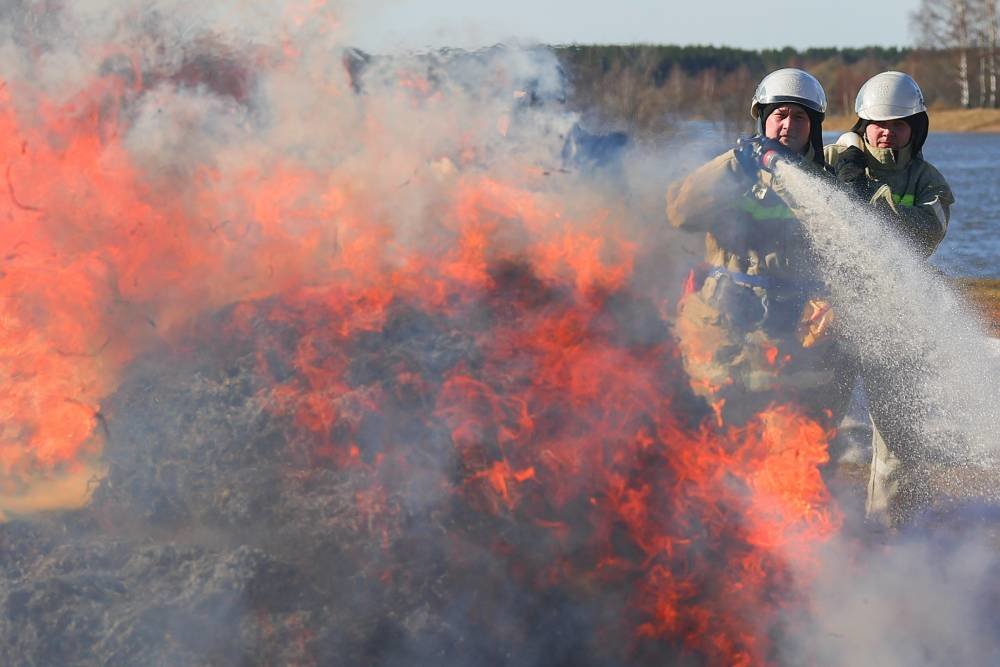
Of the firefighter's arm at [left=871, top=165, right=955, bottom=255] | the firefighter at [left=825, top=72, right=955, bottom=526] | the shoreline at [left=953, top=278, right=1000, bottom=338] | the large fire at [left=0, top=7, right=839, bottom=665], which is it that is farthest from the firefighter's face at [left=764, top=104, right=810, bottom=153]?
the shoreline at [left=953, top=278, right=1000, bottom=338]

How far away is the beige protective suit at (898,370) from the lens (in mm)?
6227

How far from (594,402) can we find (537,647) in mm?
961

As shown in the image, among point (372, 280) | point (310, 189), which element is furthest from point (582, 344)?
point (310, 189)

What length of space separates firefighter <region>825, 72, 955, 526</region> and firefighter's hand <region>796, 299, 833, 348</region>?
0.38 m

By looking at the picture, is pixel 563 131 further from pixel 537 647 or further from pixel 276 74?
pixel 537 647

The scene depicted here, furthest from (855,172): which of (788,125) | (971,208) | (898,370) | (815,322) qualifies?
(971,208)

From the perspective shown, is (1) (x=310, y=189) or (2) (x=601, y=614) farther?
(1) (x=310, y=189)

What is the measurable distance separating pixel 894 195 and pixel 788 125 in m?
0.71

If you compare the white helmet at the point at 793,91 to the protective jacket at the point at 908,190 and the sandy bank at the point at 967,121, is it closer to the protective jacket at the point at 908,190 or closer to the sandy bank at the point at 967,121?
the protective jacket at the point at 908,190

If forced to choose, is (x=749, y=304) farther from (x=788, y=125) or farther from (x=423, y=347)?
(x=423, y=347)

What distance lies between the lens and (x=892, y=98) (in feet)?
20.9

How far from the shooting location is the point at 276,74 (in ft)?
17.8

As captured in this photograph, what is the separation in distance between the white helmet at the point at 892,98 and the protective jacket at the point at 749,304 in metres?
0.63

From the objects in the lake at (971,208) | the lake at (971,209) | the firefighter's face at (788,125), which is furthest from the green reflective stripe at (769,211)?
the lake at (971,209)
